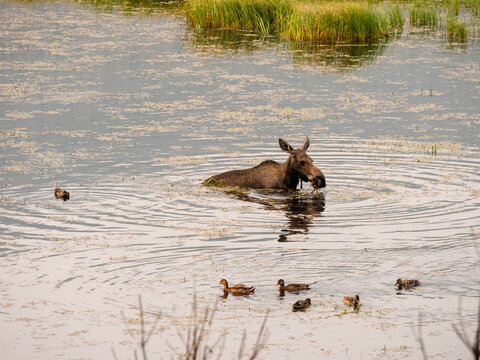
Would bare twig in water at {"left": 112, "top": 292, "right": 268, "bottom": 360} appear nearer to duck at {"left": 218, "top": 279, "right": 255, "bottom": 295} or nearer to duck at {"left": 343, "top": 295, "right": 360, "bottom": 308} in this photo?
duck at {"left": 218, "top": 279, "right": 255, "bottom": 295}

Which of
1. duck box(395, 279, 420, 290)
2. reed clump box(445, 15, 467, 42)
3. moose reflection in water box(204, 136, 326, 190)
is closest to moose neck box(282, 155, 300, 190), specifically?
moose reflection in water box(204, 136, 326, 190)

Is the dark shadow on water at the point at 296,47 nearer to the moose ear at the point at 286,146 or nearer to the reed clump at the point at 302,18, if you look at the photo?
the reed clump at the point at 302,18

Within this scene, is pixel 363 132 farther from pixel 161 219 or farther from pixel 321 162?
pixel 161 219

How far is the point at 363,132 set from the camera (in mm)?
20422

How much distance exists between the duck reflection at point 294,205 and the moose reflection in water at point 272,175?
22 cm

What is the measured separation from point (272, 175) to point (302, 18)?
1458cm

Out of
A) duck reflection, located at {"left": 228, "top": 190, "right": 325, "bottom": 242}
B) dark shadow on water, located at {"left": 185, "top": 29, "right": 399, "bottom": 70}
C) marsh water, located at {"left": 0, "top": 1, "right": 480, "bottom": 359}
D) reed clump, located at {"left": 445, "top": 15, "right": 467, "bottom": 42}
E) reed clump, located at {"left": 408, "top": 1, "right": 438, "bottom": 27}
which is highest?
reed clump, located at {"left": 408, "top": 1, "right": 438, "bottom": 27}

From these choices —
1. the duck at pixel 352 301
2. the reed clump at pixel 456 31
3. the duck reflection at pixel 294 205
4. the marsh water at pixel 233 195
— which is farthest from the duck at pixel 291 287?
the reed clump at pixel 456 31

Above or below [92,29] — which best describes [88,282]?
below

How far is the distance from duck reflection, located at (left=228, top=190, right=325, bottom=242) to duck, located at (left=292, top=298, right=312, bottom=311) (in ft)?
11.4

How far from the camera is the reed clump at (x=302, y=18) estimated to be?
99.1 ft

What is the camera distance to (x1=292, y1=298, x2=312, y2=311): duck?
9969 millimetres

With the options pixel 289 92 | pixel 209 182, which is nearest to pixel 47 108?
pixel 289 92

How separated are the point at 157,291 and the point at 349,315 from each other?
2.34 m
